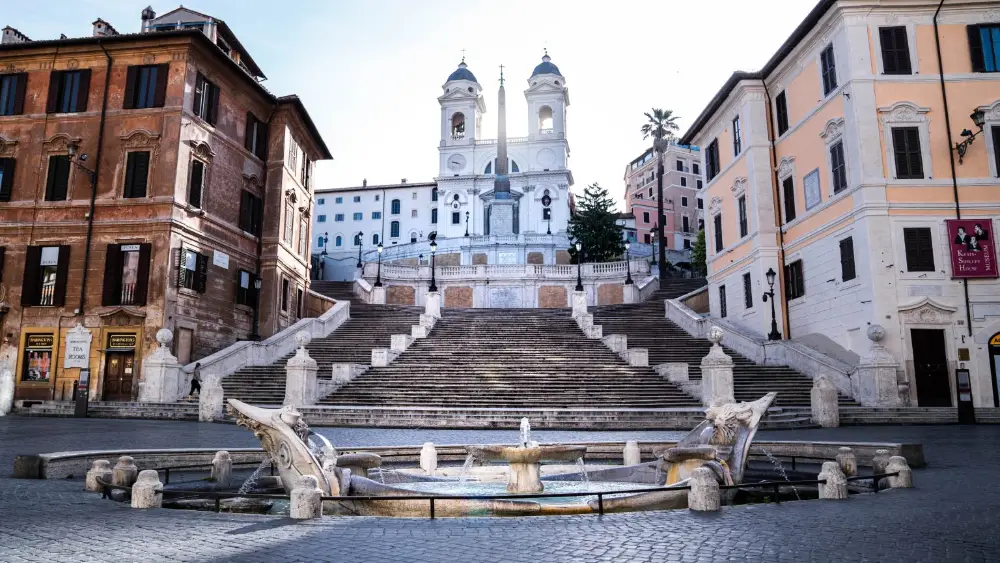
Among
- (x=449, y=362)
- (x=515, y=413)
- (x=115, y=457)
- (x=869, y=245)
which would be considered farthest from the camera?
(x=449, y=362)

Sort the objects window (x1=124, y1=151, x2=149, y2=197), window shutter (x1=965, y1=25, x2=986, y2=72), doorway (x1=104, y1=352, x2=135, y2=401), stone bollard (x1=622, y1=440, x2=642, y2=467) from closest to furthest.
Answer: stone bollard (x1=622, y1=440, x2=642, y2=467) < window shutter (x1=965, y1=25, x2=986, y2=72) < doorway (x1=104, y1=352, x2=135, y2=401) < window (x1=124, y1=151, x2=149, y2=197)

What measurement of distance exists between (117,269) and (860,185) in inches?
1112

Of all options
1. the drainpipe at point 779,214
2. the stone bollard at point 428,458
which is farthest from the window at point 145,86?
the drainpipe at point 779,214

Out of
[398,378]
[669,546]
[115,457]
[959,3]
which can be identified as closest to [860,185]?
[959,3]

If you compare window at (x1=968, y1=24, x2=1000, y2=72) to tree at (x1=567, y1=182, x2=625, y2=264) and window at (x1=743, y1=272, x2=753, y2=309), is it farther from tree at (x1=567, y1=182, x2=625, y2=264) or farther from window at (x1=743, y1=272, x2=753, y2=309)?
tree at (x1=567, y1=182, x2=625, y2=264)

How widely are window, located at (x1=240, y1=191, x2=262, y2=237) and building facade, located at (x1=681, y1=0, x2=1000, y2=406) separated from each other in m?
24.7

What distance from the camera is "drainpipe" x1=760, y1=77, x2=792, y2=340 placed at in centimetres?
2988

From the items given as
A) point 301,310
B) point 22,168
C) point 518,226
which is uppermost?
point 518,226

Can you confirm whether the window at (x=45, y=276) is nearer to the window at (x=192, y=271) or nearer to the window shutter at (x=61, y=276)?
the window shutter at (x=61, y=276)

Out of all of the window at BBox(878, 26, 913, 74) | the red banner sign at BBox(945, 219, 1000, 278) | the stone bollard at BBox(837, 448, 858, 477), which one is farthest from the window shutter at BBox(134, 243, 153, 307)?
the red banner sign at BBox(945, 219, 1000, 278)

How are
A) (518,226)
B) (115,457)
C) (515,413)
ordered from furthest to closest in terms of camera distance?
1. (518,226)
2. (515,413)
3. (115,457)

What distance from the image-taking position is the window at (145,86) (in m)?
29.8

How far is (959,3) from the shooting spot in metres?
25.4

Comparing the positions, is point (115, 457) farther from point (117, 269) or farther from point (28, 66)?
point (28, 66)
